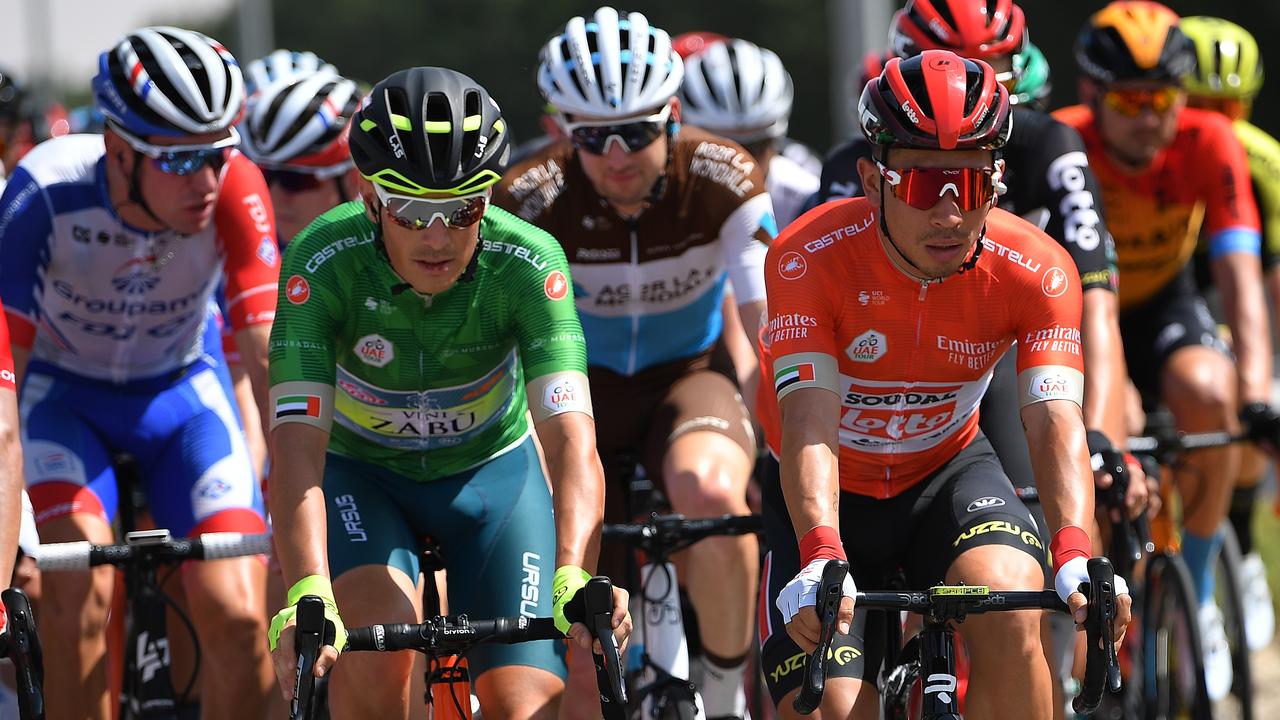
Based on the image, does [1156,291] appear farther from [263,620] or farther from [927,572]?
[263,620]

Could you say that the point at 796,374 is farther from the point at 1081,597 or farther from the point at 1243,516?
the point at 1243,516

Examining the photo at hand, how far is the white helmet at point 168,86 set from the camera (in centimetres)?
587

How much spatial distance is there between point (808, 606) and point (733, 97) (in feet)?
18.3

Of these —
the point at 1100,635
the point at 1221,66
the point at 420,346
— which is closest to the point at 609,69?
the point at 420,346

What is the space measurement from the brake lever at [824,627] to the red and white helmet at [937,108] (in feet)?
4.12

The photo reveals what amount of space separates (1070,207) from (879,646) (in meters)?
2.12

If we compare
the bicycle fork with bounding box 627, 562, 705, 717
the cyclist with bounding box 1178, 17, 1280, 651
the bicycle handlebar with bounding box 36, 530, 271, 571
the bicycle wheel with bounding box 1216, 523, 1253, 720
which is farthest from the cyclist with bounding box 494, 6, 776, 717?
the cyclist with bounding box 1178, 17, 1280, 651

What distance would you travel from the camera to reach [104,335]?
6332mm

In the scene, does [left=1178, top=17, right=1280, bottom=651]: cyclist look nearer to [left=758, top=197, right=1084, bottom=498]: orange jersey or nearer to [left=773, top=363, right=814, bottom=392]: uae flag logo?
[left=758, top=197, right=1084, bottom=498]: orange jersey

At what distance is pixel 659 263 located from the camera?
21.9 feet

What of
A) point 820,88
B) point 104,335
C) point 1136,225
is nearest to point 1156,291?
point 1136,225

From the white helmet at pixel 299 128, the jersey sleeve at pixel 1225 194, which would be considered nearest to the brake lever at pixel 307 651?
the white helmet at pixel 299 128

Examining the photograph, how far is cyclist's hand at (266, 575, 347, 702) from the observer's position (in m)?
4.12

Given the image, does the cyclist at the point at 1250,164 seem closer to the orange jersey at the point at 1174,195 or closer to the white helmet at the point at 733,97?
the orange jersey at the point at 1174,195
